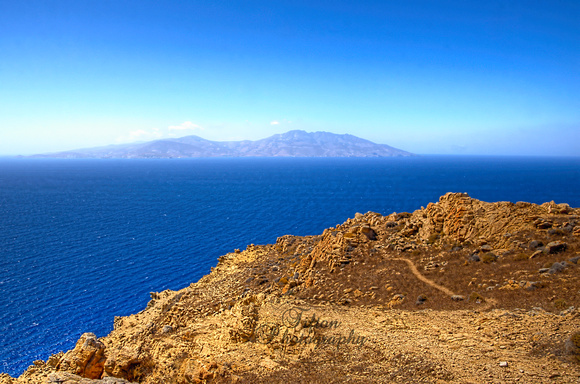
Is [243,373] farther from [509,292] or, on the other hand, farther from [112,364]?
[509,292]

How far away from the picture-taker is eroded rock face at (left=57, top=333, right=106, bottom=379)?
68.5 feet

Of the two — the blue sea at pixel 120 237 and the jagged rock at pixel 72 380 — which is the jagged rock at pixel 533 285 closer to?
the jagged rock at pixel 72 380

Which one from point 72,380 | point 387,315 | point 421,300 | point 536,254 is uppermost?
point 536,254

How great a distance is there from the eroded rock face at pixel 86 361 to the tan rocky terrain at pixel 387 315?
65mm

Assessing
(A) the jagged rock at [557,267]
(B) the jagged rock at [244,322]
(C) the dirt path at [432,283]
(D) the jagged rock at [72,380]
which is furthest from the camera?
(A) the jagged rock at [557,267]

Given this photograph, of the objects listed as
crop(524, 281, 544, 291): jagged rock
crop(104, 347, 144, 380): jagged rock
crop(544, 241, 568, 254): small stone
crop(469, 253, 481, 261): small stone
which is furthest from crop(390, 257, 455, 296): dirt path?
crop(104, 347, 144, 380): jagged rock

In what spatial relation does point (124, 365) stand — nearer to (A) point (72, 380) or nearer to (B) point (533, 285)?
(A) point (72, 380)

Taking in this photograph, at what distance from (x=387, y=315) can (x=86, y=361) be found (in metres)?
20.6

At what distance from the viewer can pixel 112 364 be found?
2069 centimetres

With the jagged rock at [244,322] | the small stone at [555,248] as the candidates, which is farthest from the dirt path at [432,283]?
the jagged rock at [244,322]

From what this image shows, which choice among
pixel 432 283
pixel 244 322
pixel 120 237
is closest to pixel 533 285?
pixel 432 283

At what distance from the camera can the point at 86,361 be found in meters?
21.1

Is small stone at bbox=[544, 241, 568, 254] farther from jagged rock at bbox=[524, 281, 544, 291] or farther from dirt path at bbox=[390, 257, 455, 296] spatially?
dirt path at bbox=[390, 257, 455, 296]

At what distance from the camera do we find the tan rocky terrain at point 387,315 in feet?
57.2
